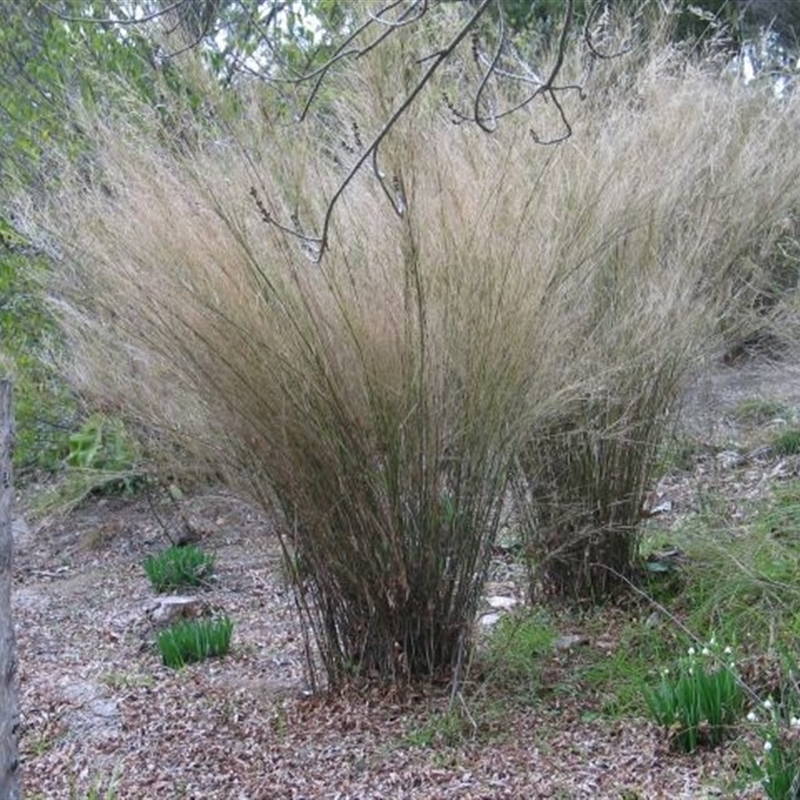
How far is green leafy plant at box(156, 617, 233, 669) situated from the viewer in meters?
4.76

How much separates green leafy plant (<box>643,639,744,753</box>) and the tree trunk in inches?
65.5

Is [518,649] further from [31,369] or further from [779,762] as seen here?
[31,369]

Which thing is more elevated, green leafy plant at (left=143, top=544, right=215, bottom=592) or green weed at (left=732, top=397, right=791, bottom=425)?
green weed at (left=732, top=397, right=791, bottom=425)

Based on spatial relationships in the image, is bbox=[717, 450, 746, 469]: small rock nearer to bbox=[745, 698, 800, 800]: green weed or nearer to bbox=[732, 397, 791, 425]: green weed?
bbox=[732, 397, 791, 425]: green weed

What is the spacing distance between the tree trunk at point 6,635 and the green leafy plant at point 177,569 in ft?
12.4

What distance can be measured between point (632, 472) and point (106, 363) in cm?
187

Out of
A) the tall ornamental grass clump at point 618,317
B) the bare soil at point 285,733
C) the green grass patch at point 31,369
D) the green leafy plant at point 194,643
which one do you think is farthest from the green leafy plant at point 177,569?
the tall ornamental grass clump at point 618,317

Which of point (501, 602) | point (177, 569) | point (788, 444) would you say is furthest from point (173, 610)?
point (788, 444)

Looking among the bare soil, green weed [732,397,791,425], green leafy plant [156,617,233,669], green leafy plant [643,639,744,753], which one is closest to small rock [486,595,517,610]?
the bare soil

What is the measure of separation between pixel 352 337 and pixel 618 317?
105 cm

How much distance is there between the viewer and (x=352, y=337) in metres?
3.74

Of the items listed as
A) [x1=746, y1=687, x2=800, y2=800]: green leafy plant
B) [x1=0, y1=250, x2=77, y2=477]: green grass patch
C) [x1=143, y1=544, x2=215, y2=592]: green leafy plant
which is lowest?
[x1=143, y1=544, x2=215, y2=592]: green leafy plant

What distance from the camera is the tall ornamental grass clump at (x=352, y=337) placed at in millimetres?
3734

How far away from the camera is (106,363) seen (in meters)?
4.59
